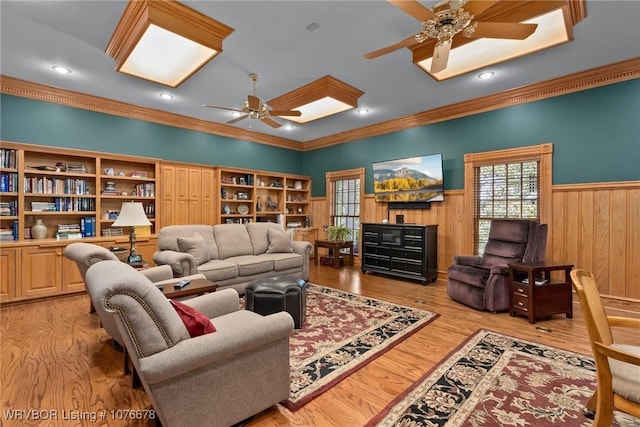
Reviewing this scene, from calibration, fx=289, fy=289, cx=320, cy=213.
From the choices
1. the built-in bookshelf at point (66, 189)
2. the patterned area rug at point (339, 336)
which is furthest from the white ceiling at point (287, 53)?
the patterned area rug at point (339, 336)

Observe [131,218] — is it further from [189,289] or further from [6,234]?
[6,234]

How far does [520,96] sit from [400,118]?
2027 millimetres

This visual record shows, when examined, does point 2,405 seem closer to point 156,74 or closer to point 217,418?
point 217,418

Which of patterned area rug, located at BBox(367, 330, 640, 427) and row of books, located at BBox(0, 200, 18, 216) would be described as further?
row of books, located at BBox(0, 200, 18, 216)

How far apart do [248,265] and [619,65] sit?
5566 mm

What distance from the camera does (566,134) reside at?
4117mm

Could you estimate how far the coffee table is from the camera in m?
2.66

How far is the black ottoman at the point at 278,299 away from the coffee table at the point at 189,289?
453mm

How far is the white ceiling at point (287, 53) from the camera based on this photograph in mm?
2713

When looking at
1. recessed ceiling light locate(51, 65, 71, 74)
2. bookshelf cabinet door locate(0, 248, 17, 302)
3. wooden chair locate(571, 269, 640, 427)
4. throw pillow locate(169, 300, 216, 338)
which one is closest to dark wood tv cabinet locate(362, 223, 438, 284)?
wooden chair locate(571, 269, 640, 427)

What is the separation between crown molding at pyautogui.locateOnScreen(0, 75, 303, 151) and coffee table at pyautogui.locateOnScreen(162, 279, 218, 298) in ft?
12.7

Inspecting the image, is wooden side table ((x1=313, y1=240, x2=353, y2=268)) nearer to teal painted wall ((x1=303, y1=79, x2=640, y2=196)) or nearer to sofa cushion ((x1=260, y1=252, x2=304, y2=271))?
sofa cushion ((x1=260, y1=252, x2=304, y2=271))

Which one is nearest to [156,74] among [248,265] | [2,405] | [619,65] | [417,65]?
[248,265]

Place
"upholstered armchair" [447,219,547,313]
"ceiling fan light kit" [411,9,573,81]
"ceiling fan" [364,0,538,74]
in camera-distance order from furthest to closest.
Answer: "upholstered armchair" [447,219,547,313], "ceiling fan light kit" [411,9,573,81], "ceiling fan" [364,0,538,74]
